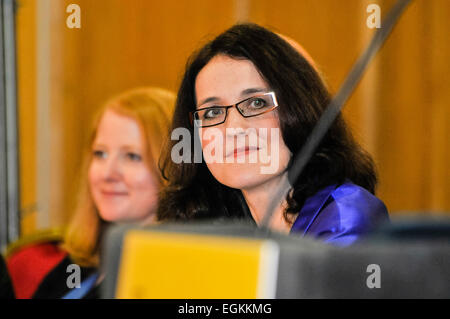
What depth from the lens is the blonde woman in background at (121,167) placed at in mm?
802

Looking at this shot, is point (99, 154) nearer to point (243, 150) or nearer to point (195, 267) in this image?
point (243, 150)

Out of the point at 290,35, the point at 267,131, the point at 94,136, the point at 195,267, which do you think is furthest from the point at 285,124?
the point at 94,136

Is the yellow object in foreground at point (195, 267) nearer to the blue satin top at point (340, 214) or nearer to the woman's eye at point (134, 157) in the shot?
the blue satin top at point (340, 214)

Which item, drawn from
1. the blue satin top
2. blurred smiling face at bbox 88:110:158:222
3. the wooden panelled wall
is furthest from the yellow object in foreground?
blurred smiling face at bbox 88:110:158:222

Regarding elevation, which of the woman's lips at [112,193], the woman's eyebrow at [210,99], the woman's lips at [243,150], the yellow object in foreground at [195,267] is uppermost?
the woman's eyebrow at [210,99]

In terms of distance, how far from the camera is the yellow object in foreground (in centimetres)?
26

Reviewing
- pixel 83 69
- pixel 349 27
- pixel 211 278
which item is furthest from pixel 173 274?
pixel 83 69

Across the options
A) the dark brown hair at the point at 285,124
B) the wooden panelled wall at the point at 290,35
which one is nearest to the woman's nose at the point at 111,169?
the wooden panelled wall at the point at 290,35

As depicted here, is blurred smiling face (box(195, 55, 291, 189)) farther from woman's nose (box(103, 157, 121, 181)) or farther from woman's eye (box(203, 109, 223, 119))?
woman's nose (box(103, 157, 121, 181))

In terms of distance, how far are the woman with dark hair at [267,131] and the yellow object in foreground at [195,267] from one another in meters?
0.27

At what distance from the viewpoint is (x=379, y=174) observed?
64 cm

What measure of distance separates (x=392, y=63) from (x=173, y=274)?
31.5 inches

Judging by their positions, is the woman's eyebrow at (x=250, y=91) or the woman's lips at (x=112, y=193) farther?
the woman's lips at (x=112, y=193)

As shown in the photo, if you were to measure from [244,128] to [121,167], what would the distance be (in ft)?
1.09
